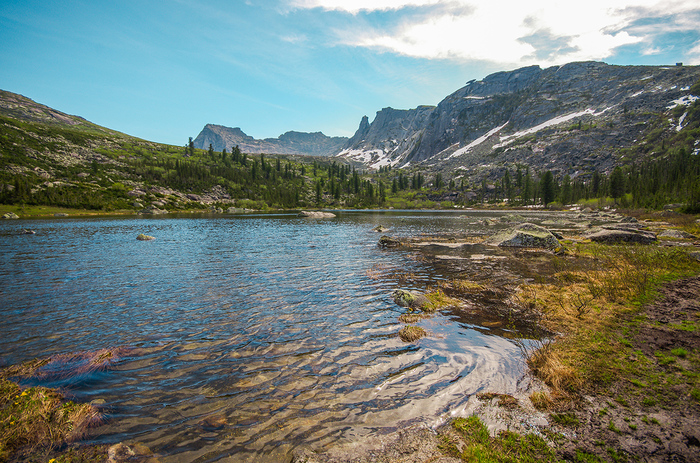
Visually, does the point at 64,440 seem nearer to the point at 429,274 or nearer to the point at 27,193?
the point at 429,274

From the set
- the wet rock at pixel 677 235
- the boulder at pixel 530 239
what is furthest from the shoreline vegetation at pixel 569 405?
the wet rock at pixel 677 235

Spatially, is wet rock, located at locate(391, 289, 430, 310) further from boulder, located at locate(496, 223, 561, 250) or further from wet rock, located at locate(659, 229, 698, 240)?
wet rock, located at locate(659, 229, 698, 240)

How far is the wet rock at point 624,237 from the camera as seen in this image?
29.0m

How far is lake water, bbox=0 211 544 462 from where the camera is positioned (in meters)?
6.71

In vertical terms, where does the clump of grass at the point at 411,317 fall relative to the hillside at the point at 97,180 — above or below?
below

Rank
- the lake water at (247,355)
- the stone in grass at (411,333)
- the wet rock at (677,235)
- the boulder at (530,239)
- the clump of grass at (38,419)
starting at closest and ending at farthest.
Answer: the clump of grass at (38,419)
the lake water at (247,355)
the stone in grass at (411,333)
the wet rock at (677,235)
the boulder at (530,239)

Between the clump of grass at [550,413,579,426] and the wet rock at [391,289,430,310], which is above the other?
the clump of grass at [550,413,579,426]

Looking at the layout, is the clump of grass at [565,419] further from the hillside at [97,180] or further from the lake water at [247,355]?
the hillside at [97,180]

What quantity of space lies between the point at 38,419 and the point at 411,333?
1097 centimetres

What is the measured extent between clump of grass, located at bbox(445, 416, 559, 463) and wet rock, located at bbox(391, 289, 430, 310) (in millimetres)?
8636

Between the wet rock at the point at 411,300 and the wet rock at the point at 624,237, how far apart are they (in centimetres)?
2884

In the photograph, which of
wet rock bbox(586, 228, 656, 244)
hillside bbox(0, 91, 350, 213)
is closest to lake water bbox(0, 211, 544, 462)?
wet rock bbox(586, 228, 656, 244)

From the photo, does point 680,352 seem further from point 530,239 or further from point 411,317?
point 530,239

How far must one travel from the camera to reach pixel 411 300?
15336 mm
